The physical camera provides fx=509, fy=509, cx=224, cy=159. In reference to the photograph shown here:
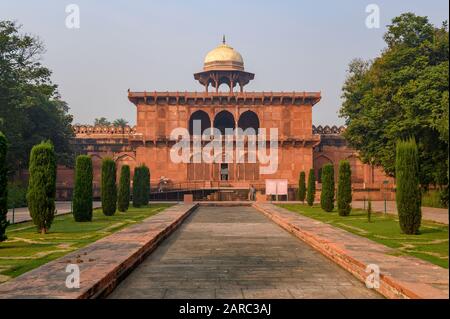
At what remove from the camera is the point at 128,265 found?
856 centimetres

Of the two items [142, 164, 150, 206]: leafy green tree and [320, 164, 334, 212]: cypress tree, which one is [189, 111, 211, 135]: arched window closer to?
[142, 164, 150, 206]: leafy green tree

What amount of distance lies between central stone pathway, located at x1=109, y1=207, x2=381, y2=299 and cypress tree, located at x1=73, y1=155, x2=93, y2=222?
18.3 feet

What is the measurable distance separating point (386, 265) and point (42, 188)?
999 centimetres

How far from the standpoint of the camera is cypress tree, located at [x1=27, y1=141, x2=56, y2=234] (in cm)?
1396

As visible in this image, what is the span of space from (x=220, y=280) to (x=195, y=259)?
2.15m

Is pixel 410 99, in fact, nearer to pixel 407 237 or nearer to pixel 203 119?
pixel 407 237

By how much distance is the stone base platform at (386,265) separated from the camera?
639 cm

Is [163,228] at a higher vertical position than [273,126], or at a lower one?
lower

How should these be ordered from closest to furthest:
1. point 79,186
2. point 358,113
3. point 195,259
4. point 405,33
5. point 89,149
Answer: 1. point 195,259
2. point 79,186
3. point 405,33
4. point 358,113
5. point 89,149

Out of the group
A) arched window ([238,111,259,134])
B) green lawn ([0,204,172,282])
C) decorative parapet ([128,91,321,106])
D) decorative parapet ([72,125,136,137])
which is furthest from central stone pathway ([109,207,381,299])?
decorative parapet ([72,125,136,137])

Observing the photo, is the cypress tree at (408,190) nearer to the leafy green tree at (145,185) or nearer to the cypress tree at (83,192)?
the cypress tree at (83,192)

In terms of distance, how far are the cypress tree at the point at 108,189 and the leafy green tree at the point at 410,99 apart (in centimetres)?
1283

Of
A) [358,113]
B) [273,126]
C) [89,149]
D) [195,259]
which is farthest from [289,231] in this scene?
[89,149]
